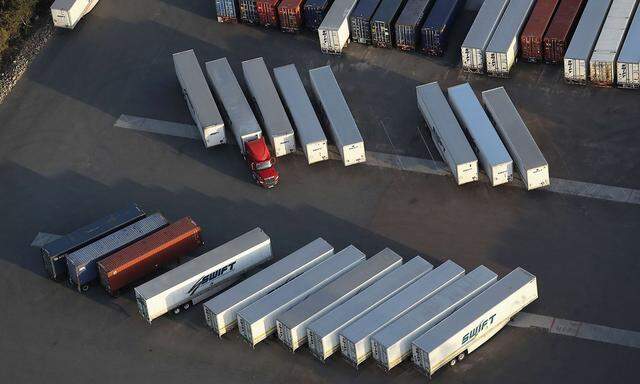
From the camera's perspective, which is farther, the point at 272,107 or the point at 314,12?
the point at 314,12

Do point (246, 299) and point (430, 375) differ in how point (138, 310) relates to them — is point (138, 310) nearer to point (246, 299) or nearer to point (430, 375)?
point (246, 299)

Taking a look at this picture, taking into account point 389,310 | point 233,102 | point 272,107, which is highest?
point 233,102

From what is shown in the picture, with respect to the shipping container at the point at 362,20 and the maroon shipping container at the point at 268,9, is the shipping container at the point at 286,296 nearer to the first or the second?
the shipping container at the point at 362,20

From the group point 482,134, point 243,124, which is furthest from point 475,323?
point 243,124

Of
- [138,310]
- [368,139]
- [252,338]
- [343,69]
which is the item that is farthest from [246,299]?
[343,69]

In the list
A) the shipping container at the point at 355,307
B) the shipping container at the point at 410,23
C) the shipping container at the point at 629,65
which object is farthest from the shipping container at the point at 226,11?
the shipping container at the point at 355,307

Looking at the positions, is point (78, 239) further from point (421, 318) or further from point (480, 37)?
point (480, 37)

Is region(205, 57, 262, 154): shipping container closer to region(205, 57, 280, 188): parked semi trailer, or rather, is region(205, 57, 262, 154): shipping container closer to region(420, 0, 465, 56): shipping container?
region(205, 57, 280, 188): parked semi trailer
